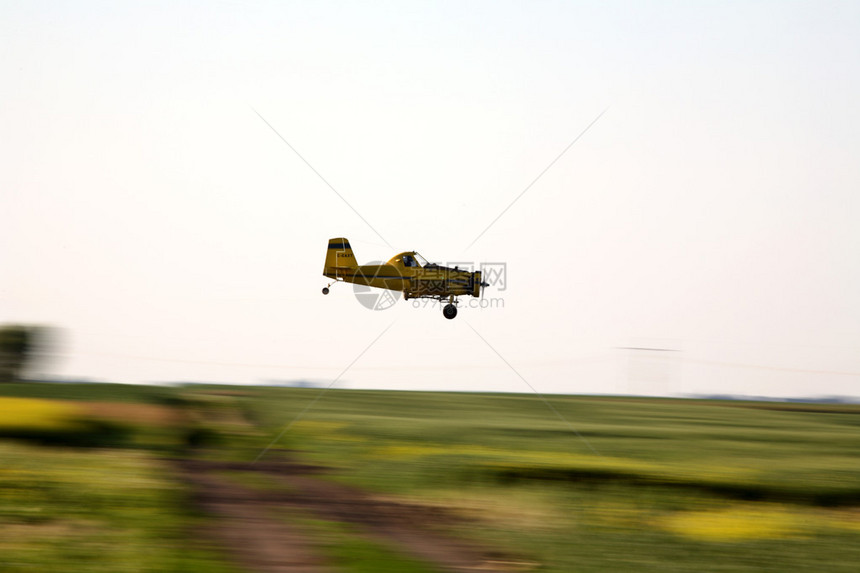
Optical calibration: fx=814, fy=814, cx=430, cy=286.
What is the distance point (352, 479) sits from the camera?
1078 inches

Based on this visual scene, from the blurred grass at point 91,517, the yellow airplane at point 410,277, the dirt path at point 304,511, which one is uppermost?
the yellow airplane at point 410,277

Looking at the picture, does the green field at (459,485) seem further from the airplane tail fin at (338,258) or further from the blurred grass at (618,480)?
the airplane tail fin at (338,258)

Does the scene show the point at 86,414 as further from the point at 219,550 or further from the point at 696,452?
the point at 696,452

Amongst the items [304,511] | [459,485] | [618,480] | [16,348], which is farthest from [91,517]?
[16,348]

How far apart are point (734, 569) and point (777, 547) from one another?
8.32 ft

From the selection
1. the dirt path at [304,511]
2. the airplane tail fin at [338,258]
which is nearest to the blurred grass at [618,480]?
the dirt path at [304,511]

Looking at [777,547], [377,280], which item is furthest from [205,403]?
[777,547]

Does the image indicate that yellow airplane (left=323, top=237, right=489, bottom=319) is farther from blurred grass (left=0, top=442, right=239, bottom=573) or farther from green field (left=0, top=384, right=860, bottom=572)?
blurred grass (left=0, top=442, right=239, bottom=573)

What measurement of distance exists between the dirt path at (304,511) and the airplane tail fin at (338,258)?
18.3 meters

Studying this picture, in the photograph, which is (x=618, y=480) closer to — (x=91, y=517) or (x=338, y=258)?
(x=91, y=517)

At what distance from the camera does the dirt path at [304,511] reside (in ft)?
59.9

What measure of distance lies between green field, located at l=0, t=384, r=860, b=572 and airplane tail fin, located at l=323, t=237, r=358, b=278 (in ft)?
26.9

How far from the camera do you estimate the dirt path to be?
59.9ft

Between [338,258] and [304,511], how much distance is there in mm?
24782
